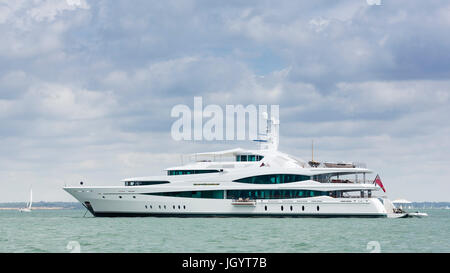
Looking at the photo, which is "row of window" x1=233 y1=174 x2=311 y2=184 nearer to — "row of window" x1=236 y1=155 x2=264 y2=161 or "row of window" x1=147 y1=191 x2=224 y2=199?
"row of window" x1=236 y1=155 x2=264 y2=161

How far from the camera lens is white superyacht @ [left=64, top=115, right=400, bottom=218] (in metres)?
46.2

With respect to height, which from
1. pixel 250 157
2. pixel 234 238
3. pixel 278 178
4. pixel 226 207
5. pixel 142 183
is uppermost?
pixel 250 157

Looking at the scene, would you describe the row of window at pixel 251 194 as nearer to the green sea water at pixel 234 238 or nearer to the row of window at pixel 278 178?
the row of window at pixel 278 178

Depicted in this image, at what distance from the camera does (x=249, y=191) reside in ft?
155

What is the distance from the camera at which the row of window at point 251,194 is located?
46.5 meters

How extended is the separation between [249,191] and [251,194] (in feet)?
0.86

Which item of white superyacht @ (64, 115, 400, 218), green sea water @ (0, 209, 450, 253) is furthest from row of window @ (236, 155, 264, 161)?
green sea water @ (0, 209, 450, 253)

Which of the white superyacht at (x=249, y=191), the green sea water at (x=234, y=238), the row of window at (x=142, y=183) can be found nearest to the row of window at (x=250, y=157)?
the white superyacht at (x=249, y=191)

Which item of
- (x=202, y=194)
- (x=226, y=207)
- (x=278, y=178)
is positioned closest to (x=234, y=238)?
(x=226, y=207)

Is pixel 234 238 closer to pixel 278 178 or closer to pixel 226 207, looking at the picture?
pixel 226 207

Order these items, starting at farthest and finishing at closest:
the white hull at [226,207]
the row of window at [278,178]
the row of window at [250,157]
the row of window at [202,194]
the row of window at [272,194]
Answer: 1. the row of window at [250,157]
2. the row of window at [202,194]
3. the row of window at [278,178]
4. the row of window at [272,194]
5. the white hull at [226,207]
